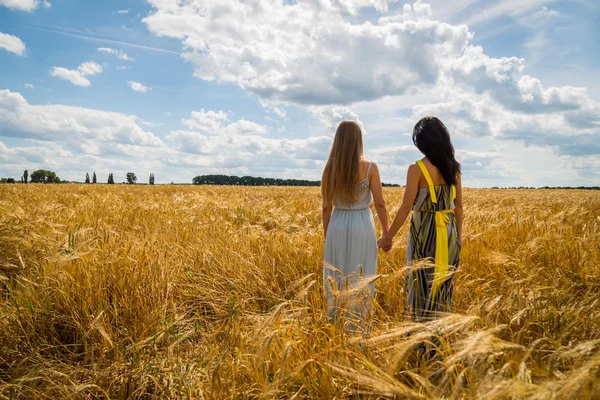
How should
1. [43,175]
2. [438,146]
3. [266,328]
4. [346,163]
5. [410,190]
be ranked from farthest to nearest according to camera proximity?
[43,175] → [346,163] → [410,190] → [438,146] → [266,328]

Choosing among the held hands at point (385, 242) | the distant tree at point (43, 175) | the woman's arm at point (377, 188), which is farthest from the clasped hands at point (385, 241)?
the distant tree at point (43, 175)

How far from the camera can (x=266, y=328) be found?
2.14 meters

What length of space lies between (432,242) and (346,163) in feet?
3.34

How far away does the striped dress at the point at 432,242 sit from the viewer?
9.08 ft

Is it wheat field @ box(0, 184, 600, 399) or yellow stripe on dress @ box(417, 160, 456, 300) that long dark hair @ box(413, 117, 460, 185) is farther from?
wheat field @ box(0, 184, 600, 399)

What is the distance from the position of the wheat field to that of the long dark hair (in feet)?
3.19

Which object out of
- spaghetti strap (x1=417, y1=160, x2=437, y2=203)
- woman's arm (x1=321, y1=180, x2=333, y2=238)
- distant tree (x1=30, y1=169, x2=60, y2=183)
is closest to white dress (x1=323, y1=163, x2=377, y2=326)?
woman's arm (x1=321, y1=180, x2=333, y2=238)

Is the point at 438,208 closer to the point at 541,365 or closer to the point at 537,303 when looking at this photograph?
the point at 537,303

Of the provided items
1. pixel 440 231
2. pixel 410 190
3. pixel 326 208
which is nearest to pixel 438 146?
pixel 410 190

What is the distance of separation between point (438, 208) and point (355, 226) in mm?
744

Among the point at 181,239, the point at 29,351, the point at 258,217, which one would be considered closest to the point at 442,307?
the point at 29,351

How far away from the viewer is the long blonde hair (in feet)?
10.6

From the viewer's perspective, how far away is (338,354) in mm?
1955

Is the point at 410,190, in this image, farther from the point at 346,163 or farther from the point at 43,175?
the point at 43,175
